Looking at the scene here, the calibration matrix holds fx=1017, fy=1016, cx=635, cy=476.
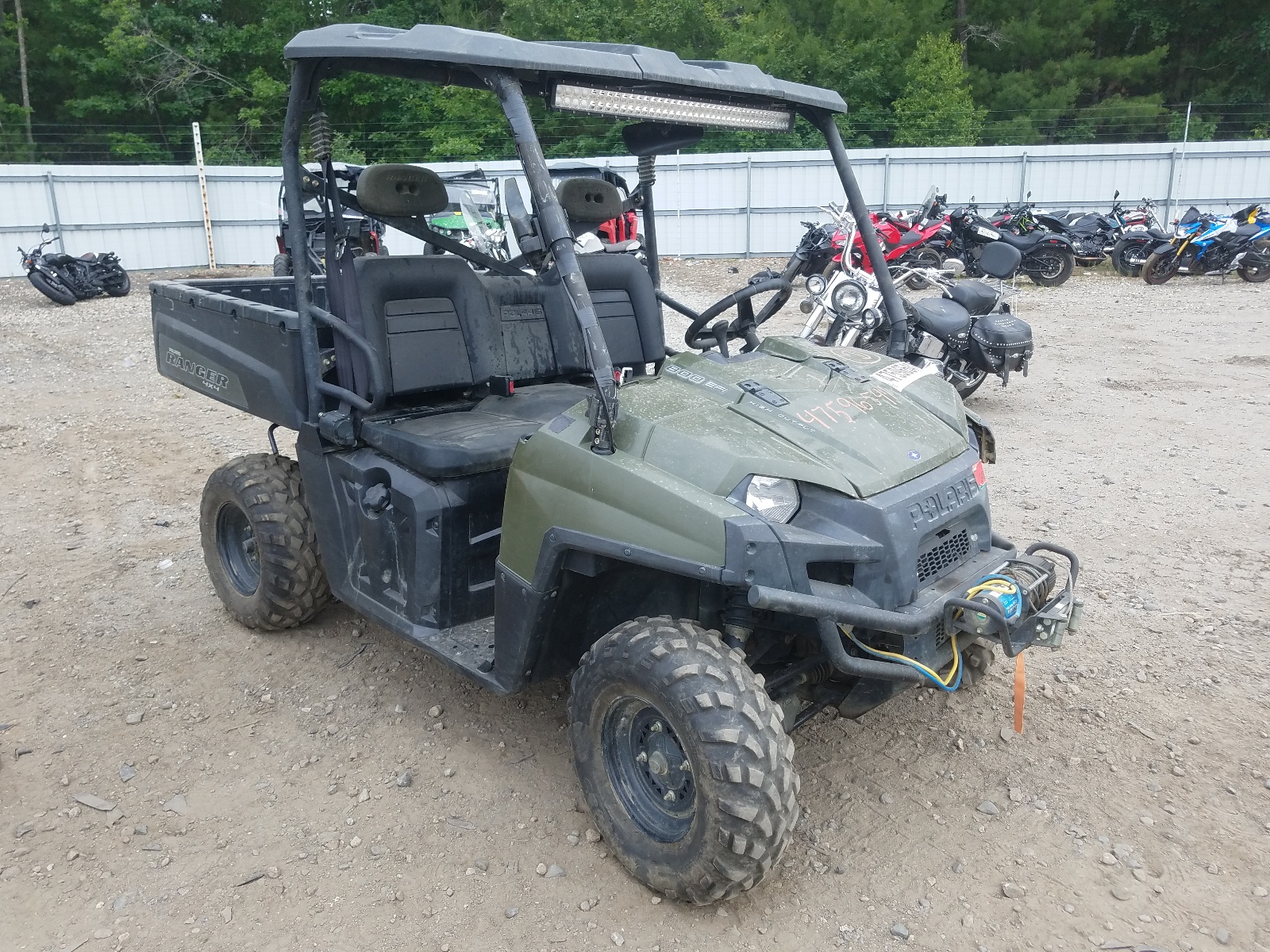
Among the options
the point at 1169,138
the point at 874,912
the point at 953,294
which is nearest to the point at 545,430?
the point at 874,912

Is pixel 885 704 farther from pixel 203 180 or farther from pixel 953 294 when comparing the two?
pixel 203 180

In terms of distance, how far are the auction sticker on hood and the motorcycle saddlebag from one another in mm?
4646

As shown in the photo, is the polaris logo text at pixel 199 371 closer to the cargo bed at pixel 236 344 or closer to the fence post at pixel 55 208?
the cargo bed at pixel 236 344

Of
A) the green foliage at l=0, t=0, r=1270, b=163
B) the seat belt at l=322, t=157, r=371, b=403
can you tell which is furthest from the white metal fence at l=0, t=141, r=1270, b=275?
the seat belt at l=322, t=157, r=371, b=403

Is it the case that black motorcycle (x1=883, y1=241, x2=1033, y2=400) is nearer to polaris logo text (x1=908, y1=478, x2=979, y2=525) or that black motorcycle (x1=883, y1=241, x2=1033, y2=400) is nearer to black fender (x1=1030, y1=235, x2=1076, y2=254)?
polaris logo text (x1=908, y1=478, x2=979, y2=525)

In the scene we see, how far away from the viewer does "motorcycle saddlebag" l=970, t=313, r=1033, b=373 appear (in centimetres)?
793

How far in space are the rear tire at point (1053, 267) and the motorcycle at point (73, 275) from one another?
13.8 metres

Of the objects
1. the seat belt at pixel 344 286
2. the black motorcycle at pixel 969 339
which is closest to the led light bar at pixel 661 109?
the seat belt at pixel 344 286

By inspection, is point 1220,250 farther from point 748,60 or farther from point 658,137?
point 748,60

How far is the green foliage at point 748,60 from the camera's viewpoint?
78.9ft

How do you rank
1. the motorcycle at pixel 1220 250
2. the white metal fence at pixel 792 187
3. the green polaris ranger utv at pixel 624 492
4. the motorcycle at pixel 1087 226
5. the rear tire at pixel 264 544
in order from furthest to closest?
the white metal fence at pixel 792 187 < the motorcycle at pixel 1087 226 < the motorcycle at pixel 1220 250 < the rear tire at pixel 264 544 < the green polaris ranger utv at pixel 624 492

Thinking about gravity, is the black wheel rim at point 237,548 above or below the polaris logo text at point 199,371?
below

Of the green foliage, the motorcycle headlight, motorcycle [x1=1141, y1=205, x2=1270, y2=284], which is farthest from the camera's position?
the green foliage

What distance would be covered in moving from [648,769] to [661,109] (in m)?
2.00
